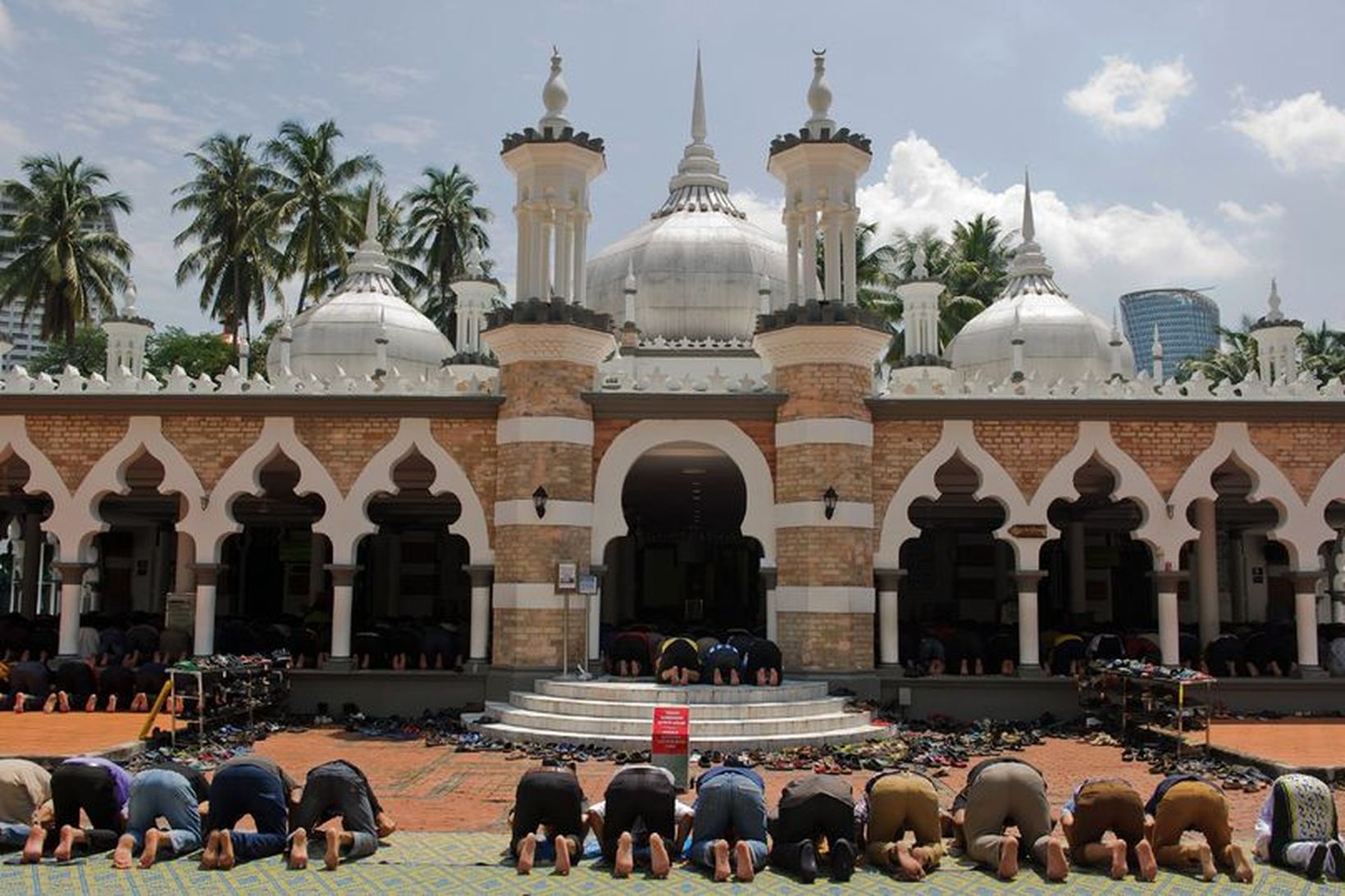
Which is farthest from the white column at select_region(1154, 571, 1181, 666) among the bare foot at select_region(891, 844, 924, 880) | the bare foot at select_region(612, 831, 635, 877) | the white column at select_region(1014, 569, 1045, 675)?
the bare foot at select_region(612, 831, 635, 877)

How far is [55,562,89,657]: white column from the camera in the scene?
1784 centimetres

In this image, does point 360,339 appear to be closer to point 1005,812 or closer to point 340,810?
point 340,810

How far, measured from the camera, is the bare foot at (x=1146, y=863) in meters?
8.41

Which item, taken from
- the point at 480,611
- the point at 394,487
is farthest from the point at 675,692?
the point at 394,487

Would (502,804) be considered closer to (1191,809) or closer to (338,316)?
(1191,809)

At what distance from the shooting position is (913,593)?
2594 centimetres

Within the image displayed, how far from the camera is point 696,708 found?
586 inches

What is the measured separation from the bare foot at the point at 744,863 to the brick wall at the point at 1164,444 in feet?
37.8

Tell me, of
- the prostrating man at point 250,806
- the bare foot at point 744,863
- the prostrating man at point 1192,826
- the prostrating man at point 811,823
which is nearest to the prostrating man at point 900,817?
the prostrating man at point 811,823

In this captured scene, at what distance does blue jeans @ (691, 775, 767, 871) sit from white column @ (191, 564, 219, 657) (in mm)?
11386

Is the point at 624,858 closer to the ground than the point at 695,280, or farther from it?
closer to the ground

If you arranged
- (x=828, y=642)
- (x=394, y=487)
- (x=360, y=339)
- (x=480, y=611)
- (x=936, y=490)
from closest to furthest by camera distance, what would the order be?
(x=828, y=642) < (x=480, y=611) < (x=936, y=490) < (x=394, y=487) < (x=360, y=339)

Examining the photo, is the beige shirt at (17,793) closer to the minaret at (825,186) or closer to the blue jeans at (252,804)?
the blue jeans at (252,804)

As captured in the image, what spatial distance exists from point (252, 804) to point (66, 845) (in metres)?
1.29
